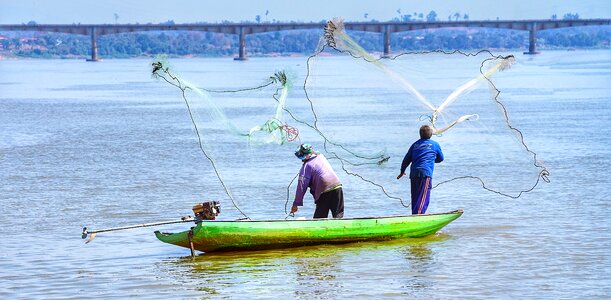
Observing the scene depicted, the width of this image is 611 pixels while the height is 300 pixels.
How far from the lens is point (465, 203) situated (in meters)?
21.4

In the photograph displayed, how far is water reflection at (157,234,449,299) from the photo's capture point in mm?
13938

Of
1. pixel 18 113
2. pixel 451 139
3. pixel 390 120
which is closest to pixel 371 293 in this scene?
pixel 451 139

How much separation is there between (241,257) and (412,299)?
3.13m

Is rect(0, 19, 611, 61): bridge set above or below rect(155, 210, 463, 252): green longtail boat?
below

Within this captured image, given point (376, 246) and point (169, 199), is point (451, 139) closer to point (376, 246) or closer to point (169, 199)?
point (169, 199)

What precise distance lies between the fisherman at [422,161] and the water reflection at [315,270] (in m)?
0.70

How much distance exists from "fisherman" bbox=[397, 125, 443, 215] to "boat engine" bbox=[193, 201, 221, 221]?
8.33 feet

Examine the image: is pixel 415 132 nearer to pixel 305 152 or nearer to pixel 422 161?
pixel 422 161

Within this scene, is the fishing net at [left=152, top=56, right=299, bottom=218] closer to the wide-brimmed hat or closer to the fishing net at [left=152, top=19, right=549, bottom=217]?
the fishing net at [left=152, top=19, right=549, bottom=217]

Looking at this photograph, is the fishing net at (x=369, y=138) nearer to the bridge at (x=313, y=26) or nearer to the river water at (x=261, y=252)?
the river water at (x=261, y=252)

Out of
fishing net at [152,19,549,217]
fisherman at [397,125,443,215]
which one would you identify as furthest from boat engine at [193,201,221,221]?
fisherman at [397,125,443,215]

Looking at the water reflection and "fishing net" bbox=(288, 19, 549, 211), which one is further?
"fishing net" bbox=(288, 19, 549, 211)

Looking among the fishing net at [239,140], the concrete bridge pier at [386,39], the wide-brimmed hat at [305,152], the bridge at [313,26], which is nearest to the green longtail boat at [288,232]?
the fishing net at [239,140]

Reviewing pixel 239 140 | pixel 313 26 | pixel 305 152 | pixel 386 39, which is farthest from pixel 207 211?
pixel 313 26
